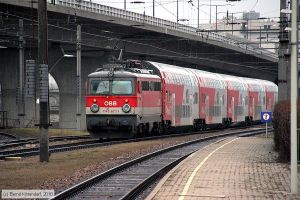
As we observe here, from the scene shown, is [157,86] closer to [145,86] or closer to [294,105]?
[145,86]

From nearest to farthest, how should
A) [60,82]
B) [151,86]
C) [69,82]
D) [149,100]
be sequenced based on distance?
[149,100] < [151,86] < [69,82] < [60,82]

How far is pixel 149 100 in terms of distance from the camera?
3438cm

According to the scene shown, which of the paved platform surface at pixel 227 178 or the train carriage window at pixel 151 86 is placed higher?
the train carriage window at pixel 151 86

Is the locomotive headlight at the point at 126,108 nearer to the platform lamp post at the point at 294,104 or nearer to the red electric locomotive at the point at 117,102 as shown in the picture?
the red electric locomotive at the point at 117,102

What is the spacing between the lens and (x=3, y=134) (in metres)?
41.8

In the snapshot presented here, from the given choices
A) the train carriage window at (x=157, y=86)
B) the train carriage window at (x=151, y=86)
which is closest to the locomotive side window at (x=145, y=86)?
the train carriage window at (x=151, y=86)

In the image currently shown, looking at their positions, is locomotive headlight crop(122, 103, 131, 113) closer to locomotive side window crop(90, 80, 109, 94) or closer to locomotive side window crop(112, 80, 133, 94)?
locomotive side window crop(112, 80, 133, 94)

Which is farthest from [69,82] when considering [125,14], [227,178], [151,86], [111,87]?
[227,178]

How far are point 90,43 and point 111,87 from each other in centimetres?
2288

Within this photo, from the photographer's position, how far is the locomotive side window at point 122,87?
3262 centimetres

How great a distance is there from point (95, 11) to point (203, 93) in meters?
11.2

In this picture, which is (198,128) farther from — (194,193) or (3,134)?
(194,193)

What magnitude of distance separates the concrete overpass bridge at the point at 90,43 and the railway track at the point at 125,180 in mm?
20771

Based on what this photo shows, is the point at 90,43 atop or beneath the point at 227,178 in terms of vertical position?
atop
